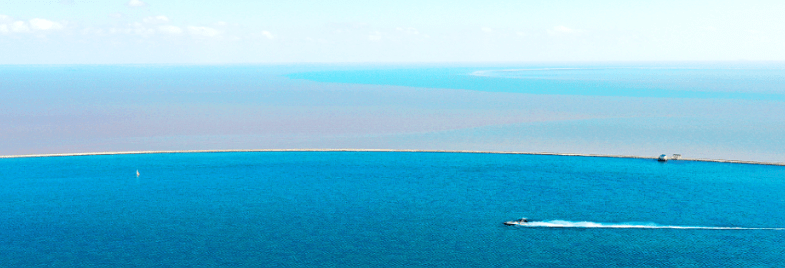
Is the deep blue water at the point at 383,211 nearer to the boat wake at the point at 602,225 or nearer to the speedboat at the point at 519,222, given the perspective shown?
the boat wake at the point at 602,225

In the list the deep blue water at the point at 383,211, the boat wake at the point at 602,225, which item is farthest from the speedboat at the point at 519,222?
the deep blue water at the point at 383,211

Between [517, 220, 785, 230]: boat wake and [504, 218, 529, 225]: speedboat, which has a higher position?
[504, 218, 529, 225]: speedboat

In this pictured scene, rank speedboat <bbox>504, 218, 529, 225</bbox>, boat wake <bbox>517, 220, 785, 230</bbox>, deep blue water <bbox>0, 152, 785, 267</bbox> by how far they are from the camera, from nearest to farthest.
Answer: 1. deep blue water <bbox>0, 152, 785, 267</bbox>
2. boat wake <bbox>517, 220, 785, 230</bbox>
3. speedboat <bbox>504, 218, 529, 225</bbox>

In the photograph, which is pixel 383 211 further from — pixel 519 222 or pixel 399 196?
pixel 519 222

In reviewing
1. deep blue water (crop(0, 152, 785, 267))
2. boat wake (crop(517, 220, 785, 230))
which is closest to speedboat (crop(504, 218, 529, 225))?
boat wake (crop(517, 220, 785, 230))

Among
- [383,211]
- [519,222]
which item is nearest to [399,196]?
[383,211]

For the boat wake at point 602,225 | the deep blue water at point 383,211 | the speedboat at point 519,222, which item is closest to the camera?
the deep blue water at point 383,211

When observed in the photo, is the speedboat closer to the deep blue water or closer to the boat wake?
the boat wake

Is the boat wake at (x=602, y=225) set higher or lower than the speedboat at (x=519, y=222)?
lower
